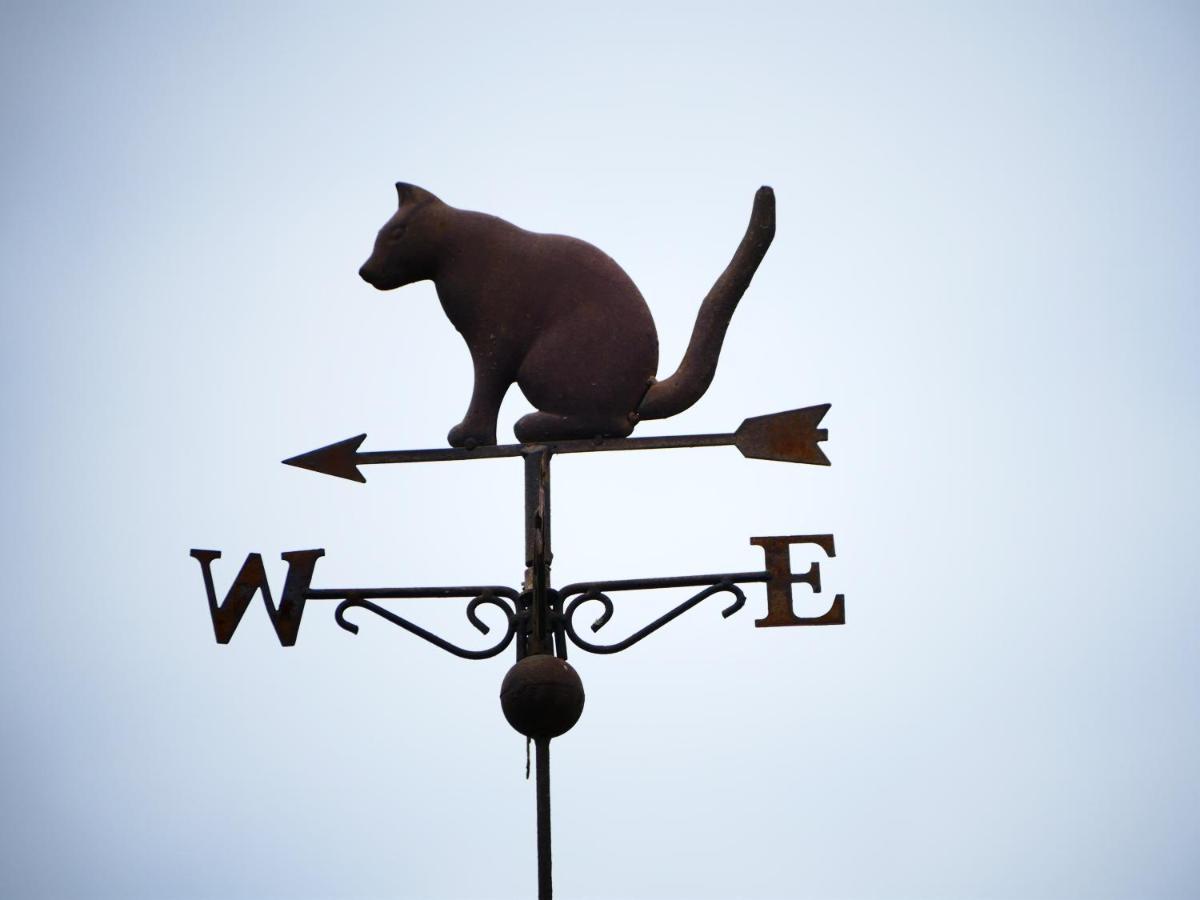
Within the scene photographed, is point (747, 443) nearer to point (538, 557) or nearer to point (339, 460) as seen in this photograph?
point (538, 557)

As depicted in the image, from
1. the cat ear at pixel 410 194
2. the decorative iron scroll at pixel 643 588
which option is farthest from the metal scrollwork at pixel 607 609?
the cat ear at pixel 410 194

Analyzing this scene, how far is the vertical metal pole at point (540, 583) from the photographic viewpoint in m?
2.98

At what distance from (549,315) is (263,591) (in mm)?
923

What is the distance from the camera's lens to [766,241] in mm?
3508

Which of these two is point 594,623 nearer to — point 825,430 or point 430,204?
point 825,430

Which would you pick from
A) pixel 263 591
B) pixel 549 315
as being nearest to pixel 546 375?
pixel 549 315

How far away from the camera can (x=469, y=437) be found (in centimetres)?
352

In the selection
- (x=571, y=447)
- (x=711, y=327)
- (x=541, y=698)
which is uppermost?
(x=711, y=327)

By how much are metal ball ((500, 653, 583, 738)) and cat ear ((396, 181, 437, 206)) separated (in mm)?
1242

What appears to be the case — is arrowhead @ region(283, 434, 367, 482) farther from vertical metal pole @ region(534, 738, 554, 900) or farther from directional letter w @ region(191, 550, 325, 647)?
vertical metal pole @ region(534, 738, 554, 900)

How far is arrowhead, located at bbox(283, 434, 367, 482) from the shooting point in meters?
3.61

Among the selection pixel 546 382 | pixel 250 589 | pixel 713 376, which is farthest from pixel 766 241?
pixel 250 589

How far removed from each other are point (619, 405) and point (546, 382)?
7.0 inches

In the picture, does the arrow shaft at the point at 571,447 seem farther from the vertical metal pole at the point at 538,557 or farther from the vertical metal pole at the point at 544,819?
the vertical metal pole at the point at 544,819
